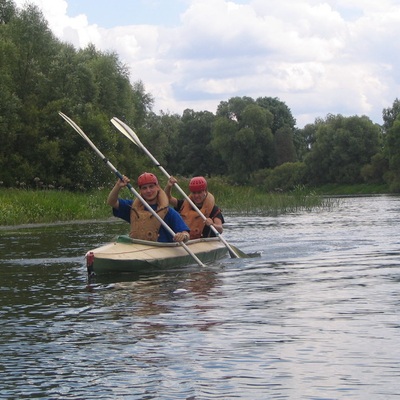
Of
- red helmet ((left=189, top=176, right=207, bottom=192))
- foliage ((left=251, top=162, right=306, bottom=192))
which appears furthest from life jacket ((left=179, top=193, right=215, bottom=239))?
foliage ((left=251, top=162, right=306, bottom=192))

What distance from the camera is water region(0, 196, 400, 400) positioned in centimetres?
661

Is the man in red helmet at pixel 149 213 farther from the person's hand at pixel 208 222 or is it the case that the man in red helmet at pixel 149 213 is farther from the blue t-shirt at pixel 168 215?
the person's hand at pixel 208 222

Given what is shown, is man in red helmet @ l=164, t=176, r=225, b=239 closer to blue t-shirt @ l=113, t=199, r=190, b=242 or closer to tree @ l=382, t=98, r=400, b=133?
blue t-shirt @ l=113, t=199, r=190, b=242

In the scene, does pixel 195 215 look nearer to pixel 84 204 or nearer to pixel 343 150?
pixel 84 204

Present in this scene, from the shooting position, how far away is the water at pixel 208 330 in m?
6.61

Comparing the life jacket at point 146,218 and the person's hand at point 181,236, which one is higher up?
the life jacket at point 146,218

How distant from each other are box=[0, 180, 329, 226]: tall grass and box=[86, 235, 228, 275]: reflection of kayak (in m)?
12.9

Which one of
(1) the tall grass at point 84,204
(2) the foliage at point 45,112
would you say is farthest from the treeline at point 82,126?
(1) the tall grass at point 84,204

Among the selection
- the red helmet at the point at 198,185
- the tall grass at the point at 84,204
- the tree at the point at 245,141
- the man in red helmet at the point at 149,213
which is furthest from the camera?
the tree at the point at 245,141

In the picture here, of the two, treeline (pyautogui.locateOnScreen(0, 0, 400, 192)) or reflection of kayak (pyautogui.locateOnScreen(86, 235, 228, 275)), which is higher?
treeline (pyautogui.locateOnScreen(0, 0, 400, 192))

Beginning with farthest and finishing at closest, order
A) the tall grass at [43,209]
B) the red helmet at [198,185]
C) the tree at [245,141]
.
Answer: the tree at [245,141] → the tall grass at [43,209] → the red helmet at [198,185]

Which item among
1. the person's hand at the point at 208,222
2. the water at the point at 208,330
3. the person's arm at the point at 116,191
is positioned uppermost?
the person's arm at the point at 116,191

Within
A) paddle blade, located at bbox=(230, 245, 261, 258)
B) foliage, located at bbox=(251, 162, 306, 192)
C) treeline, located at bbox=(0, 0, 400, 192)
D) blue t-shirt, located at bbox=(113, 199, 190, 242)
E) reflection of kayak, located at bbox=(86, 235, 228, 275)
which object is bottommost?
paddle blade, located at bbox=(230, 245, 261, 258)

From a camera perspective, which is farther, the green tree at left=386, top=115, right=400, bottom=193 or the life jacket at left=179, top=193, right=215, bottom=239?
the green tree at left=386, top=115, right=400, bottom=193
